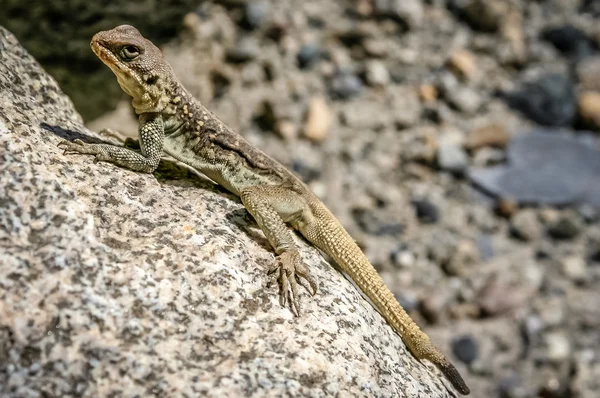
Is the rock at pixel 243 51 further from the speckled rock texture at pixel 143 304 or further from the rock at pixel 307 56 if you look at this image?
the speckled rock texture at pixel 143 304

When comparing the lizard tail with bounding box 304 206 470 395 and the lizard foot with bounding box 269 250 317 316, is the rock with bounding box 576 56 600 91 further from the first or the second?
the lizard foot with bounding box 269 250 317 316

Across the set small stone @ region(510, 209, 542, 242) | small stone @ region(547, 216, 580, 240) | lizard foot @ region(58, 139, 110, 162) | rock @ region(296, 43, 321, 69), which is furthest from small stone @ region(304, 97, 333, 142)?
lizard foot @ region(58, 139, 110, 162)

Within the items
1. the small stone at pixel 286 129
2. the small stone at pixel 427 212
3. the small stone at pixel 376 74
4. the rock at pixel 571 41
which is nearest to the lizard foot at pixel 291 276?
the small stone at pixel 427 212

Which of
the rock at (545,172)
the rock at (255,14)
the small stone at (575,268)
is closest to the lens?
the small stone at (575,268)

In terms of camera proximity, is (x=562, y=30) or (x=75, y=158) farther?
(x=562, y=30)

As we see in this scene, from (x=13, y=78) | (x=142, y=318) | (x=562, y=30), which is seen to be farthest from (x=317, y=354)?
(x=562, y=30)

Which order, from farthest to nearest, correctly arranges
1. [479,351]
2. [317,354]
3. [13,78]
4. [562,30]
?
[562,30]
[479,351]
[13,78]
[317,354]

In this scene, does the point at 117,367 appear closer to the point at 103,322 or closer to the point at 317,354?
the point at 103,322

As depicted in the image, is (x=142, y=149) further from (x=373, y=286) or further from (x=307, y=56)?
(x=307, y=56)
